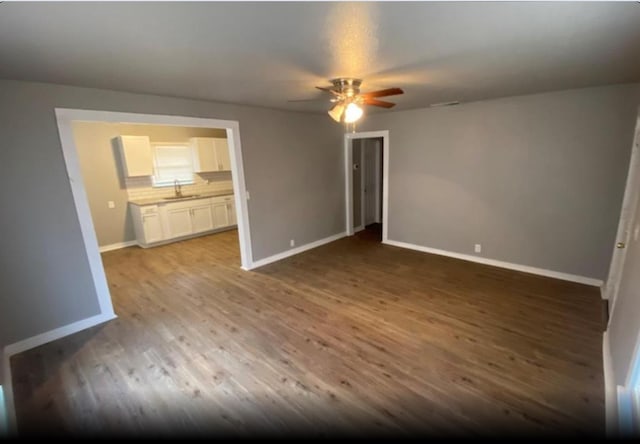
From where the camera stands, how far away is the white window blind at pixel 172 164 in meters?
6.10

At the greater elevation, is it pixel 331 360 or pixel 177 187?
pixel 177 187

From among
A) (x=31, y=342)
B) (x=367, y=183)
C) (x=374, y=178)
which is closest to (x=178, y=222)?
(x=31, y=342)

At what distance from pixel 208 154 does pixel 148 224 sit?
1963mm

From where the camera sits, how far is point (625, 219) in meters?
3.22

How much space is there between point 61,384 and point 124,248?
403 cm

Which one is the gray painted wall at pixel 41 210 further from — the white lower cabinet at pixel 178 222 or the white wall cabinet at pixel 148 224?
the white lower cabinet at pixel 178 222

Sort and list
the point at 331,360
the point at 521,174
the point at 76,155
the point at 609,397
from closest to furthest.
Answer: the point at 609,397 → the point at 331,360 → the point at 76,155 → the point at 521,174

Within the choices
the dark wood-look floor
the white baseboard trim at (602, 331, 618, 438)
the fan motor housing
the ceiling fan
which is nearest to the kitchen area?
the dark wood-look floor

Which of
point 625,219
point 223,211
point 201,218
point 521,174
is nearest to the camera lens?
point 625,219

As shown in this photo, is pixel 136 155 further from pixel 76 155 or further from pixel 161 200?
pixel 76 155

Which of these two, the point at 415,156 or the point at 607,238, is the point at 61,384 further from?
the point at 607,238

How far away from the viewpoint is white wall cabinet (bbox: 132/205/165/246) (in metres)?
5.58

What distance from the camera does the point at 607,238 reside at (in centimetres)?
352

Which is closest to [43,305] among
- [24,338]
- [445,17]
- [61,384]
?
[24,338]
